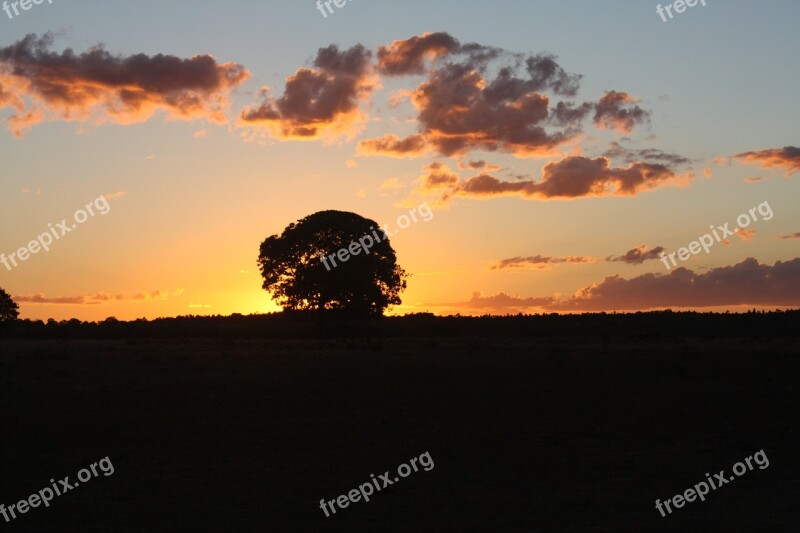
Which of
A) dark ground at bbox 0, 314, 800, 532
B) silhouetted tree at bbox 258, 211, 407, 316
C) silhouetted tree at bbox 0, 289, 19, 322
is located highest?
silhouetted tree at bbox 0, 289, 19, 322

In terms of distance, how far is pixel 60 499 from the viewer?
1648cm

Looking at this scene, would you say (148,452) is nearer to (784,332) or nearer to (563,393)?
(563,393)

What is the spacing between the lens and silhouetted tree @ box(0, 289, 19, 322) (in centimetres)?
7256

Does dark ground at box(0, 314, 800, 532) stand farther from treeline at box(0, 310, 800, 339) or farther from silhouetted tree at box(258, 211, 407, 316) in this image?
treeline at box(0, 310, 800, 339)

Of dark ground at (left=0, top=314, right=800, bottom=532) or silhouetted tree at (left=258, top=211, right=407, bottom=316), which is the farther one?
silhouetted tree at (left=258, top=211, right=407, bottom=316)

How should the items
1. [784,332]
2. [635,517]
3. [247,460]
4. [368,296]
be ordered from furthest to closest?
[784,332] → [368,296] → [247,460] → [635,517]

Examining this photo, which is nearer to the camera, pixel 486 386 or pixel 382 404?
pixel 382 404

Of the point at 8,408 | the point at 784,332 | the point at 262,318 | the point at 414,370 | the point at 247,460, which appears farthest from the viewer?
the point at 262,318

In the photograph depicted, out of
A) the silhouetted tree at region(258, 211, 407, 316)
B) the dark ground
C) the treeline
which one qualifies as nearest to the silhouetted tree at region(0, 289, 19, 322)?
the treeline

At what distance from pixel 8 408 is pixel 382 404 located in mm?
10901

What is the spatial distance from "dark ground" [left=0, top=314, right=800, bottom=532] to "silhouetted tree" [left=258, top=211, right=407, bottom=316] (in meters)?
27.6

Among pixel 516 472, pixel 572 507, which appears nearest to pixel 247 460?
pixel 516 472

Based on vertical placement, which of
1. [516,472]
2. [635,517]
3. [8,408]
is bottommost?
[635,517]

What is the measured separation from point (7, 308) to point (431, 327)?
37.6 m
